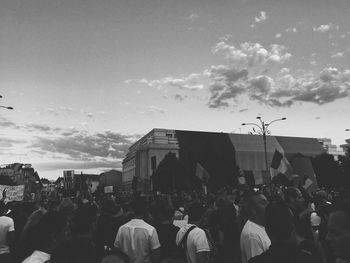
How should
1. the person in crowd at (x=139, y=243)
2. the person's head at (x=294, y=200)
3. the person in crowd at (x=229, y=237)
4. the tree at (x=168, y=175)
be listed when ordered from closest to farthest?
1. the person in crowd at (x=139, y=243)
2. the person in crowd at (x=229, y=237)
3. the person's head at (x=294, y=200)
4. the tree at (x=168, y=175)

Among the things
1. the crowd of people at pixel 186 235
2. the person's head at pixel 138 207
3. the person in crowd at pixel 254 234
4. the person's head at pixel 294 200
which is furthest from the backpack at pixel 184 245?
the person's head at pixel 294 200

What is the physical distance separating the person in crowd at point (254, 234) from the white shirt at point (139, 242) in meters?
1.38

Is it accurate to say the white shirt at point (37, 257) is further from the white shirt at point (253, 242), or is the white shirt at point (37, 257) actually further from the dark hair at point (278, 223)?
the white shirt at point (253, 242)

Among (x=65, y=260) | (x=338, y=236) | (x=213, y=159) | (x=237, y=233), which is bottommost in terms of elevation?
(x=237, y=233)

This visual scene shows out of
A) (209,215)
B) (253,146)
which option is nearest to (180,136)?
(253,146)

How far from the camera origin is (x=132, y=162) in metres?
127

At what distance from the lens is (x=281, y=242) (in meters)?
3.09

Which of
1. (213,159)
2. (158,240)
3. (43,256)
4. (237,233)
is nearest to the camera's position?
(43,256)

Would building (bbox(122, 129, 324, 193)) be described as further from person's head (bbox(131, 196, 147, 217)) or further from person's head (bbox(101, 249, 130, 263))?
person's head (bbox(101, 249, 130, 263))

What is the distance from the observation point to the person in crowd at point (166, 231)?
16.8 feet

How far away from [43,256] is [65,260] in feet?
1.78

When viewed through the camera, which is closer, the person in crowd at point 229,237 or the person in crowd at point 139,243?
Answer: the person in crowd at point 139,243

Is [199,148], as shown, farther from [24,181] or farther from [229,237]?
[229,237]

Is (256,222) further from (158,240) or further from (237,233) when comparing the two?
(237,233)
